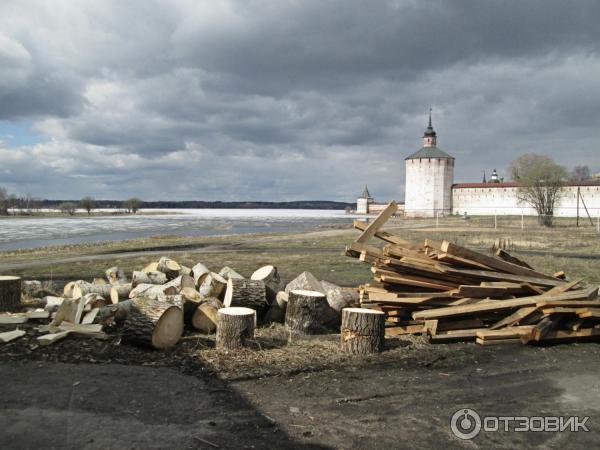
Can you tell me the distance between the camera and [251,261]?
60.7 ft

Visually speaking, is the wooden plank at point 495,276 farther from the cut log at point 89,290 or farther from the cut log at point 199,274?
the cut log at point 89,290

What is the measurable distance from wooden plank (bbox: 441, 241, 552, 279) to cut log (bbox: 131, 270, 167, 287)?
5841 mm

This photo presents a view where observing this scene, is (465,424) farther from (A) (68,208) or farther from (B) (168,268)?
(A) (68,208)

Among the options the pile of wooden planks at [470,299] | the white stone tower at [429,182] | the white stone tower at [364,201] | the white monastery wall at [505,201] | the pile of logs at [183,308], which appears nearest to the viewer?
the pile of logs at [183,308]

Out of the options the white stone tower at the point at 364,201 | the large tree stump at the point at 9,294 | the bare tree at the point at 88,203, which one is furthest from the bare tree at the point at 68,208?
the large tree stump at the point at 9,294

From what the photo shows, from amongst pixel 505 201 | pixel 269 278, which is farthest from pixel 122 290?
pixel 505 201

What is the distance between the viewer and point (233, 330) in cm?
640

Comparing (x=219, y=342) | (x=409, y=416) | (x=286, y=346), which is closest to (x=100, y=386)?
(x=219, y=342)

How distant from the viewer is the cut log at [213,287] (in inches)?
337

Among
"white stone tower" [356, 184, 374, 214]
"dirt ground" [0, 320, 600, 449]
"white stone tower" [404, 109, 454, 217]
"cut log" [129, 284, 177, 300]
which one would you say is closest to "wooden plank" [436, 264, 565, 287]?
"dirt ground" [0, 320, 600, 449]

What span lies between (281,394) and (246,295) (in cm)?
308

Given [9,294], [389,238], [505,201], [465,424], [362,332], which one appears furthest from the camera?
[505,201]

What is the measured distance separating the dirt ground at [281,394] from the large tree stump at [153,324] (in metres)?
0.18

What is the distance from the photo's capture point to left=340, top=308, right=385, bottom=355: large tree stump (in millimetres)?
6539
